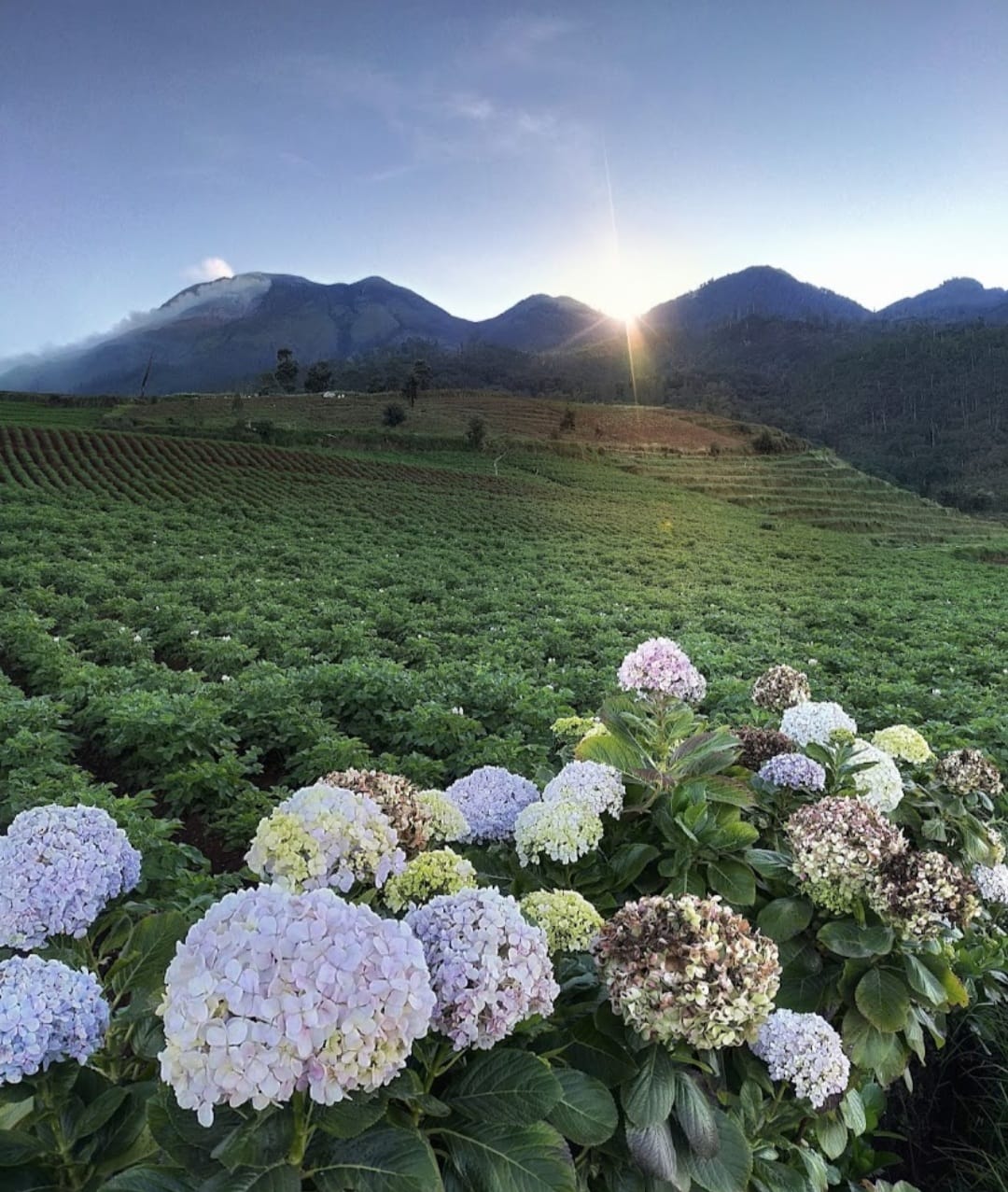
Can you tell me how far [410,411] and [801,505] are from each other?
38.6 meters

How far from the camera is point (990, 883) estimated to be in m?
2.98

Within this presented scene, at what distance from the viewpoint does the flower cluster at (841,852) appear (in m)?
2.12

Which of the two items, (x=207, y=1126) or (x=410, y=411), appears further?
(x=410, y=411)

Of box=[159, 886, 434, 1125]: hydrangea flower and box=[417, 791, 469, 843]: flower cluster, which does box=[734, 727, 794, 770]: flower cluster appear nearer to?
box=[417, 791, 469, 843]: flower cluster

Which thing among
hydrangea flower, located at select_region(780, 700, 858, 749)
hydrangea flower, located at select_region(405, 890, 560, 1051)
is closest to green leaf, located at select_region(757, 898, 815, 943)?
hydrangea flower, located at select_region(780, 700, 858, 749)

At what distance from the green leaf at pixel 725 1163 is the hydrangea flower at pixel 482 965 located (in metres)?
0.51

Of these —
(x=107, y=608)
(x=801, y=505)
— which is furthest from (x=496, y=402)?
(x=107, y=608)

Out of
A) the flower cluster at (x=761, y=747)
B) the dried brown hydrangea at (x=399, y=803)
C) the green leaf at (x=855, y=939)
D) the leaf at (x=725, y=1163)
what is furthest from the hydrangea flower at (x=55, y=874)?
the flower cluster at (x=761, y=747)

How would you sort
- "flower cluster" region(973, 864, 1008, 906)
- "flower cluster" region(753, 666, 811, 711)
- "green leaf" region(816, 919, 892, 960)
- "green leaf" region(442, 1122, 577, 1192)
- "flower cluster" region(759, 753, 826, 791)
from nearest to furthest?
"green leaf" region(442, 1122, 577, 1192) → "green leaf" region(816, 919, 892, 960) → "flower cluster" region(759, 753, 826, 791) → "flower cluster" region(973, 864, 1008, 906) → "flower cluster" region(753, 666, 811, 711)

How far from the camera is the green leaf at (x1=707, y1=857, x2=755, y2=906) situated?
89.0 inches

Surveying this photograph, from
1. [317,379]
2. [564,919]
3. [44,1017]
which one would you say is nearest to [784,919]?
[564,919]

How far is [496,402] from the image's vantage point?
8550 centimetres

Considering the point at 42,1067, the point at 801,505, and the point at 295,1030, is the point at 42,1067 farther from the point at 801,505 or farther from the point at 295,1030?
the point at 801,505

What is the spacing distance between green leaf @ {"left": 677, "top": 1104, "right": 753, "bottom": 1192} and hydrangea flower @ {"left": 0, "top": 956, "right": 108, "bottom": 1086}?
1.34 metres
